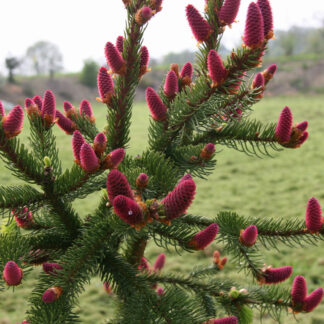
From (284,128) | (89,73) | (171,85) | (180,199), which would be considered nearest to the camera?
(180,199)

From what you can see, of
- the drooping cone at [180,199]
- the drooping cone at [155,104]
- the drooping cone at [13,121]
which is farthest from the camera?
the drooping cone at [155,104]

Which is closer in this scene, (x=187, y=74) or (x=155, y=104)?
(x=155, y=104)

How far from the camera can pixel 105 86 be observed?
3.58 feet

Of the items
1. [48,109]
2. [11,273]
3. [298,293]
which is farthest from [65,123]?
[298,293]

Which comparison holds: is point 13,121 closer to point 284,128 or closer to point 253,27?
point 253,27

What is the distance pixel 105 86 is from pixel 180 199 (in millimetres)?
575

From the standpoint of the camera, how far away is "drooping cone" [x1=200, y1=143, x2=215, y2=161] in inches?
42.9

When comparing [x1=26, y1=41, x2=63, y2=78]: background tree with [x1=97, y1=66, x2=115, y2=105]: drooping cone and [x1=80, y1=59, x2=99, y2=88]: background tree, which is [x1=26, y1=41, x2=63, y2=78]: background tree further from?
[x1=97, y1=66, x2=115, y2=105]: drooping cone

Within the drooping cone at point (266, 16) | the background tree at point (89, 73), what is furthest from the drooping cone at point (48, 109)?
the background tree at point (89, 73)

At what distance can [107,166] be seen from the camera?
812 millimetres

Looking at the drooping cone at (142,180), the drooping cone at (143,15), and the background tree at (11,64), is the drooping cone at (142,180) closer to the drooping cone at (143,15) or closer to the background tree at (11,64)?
the drooping cone at (143,15)

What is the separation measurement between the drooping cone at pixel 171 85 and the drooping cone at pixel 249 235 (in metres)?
0.51

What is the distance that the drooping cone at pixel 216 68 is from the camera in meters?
0.77

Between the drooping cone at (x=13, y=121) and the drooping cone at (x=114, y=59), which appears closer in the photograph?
the drooping cone at (x=13, y=121)
